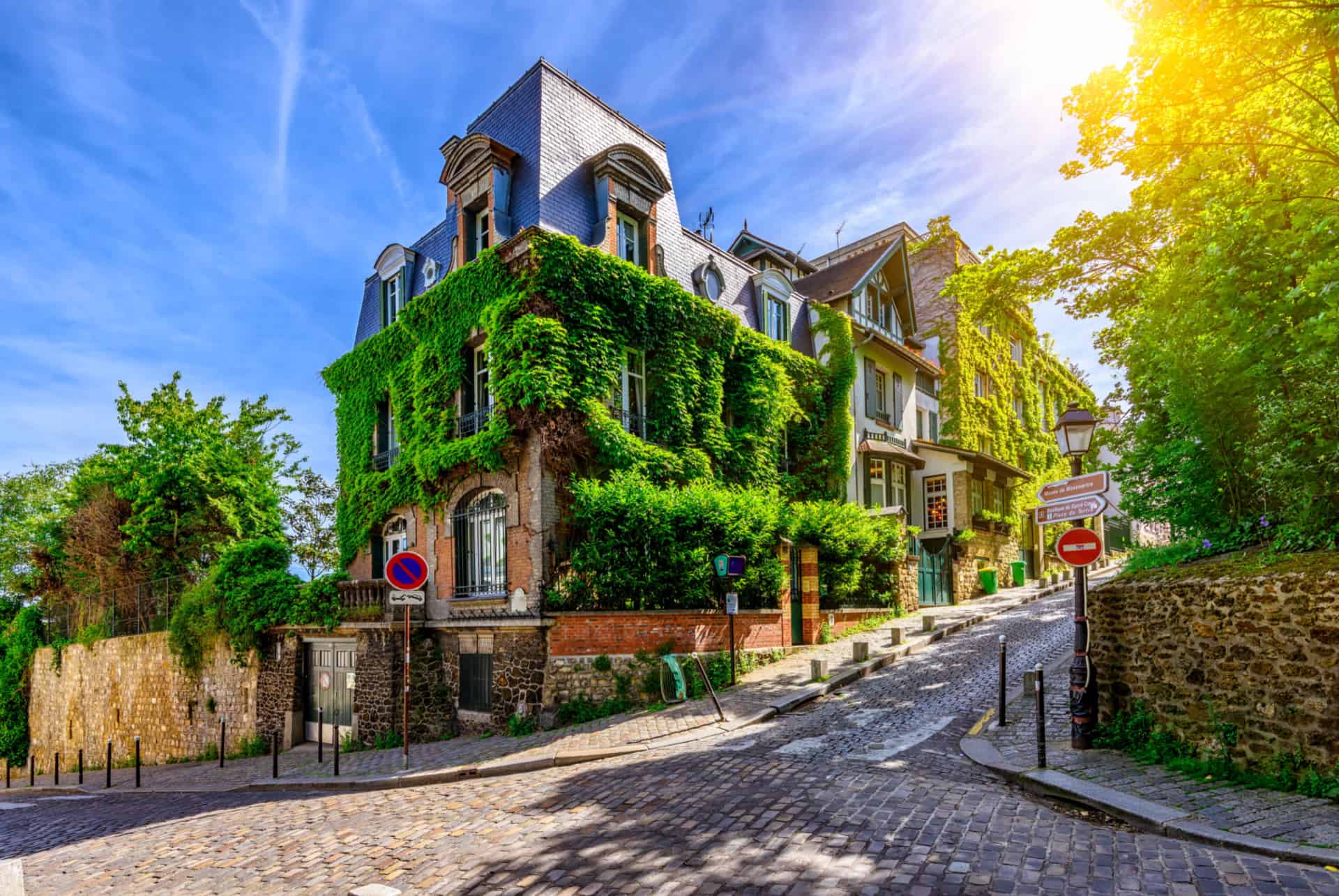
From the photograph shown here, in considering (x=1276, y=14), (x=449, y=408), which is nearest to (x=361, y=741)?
(x=449, y=408)

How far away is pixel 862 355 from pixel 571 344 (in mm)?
12397

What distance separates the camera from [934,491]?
27484 mm

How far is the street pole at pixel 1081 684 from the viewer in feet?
28.1

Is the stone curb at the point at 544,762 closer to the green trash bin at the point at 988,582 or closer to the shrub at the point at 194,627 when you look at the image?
the shrub at the point at 194,627

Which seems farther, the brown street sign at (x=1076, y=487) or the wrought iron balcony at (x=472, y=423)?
the wrought iron balcony at (x=472, y=423)

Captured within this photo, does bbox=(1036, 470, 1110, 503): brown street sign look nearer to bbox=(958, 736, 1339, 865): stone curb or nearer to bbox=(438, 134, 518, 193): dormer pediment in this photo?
bbox=(958, 736, 1339, 865): stone curb

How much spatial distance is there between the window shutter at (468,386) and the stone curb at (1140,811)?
12.6m

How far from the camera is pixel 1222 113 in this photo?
8.42m

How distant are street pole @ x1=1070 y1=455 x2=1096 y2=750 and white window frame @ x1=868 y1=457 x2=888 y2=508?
51.1 feet

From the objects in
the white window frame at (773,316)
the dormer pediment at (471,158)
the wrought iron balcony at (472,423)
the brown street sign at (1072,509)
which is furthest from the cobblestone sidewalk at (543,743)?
the dormer pediment at (471,158)

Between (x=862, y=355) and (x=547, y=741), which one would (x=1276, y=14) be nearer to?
(x=547, y=741)

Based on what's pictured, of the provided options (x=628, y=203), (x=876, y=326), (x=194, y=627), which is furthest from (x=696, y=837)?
(x=876, y=326)

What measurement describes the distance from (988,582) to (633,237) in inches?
690

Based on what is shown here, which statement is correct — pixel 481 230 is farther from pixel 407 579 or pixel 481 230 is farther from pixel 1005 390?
pixel 1005 390
